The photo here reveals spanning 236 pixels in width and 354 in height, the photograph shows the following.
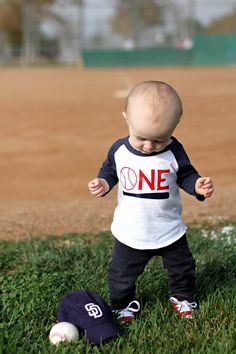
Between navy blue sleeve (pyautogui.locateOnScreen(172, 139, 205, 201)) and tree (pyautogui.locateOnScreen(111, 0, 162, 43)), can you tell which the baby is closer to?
navy blue sleeve (pyautogui.locateOnScreen(172, 139, 205, 201))

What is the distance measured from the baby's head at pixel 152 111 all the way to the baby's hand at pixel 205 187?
0.25 metres

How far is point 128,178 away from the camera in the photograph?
3.06m

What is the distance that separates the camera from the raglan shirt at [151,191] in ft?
9.97

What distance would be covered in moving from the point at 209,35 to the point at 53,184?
1062 inches

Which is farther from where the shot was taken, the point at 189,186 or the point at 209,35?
the point at 209,35

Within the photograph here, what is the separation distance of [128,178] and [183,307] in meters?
0.65

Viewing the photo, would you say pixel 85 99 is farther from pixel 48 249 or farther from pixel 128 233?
pixel 128 233

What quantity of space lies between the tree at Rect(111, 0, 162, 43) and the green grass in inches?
1171

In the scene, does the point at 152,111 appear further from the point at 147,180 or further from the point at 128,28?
the point at 128,28

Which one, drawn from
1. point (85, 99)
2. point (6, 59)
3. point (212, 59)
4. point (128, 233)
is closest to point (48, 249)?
point (128, 233)

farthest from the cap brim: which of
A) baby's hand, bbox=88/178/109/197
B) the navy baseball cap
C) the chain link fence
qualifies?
the chain link fence

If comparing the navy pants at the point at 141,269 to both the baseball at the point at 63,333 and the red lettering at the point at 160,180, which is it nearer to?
the red lettering at the point at 160,180

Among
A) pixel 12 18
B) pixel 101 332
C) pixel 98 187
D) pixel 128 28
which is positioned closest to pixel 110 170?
pixel 98 187

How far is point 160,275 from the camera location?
3627 millimetres
